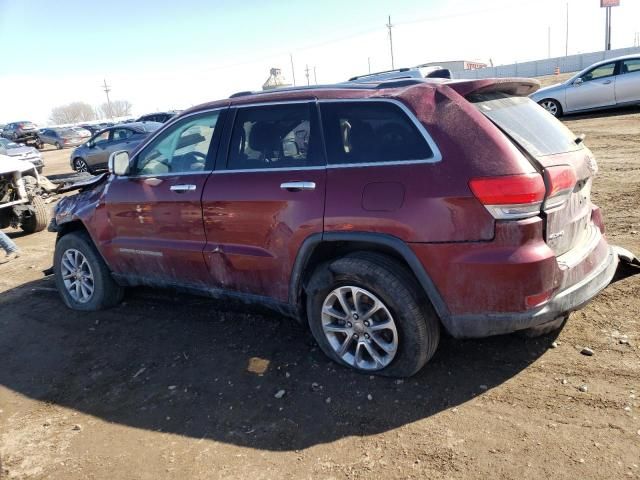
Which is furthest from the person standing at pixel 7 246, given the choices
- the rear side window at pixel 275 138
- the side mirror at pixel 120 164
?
the rear side window at pixel 275 138

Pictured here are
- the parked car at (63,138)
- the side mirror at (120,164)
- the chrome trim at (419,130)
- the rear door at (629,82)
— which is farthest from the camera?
the parked car at (63,138)

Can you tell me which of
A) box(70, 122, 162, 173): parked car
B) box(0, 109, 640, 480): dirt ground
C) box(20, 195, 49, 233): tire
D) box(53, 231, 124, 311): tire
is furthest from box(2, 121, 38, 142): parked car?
box(0, 109, 640, 480): dirt ground

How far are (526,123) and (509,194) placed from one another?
27.1 inches

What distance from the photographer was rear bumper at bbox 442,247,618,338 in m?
2.81

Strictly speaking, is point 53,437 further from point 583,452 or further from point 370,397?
point 583,452

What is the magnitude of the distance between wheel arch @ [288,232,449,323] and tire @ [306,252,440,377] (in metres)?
0.07

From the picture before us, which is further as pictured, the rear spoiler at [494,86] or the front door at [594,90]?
the front door at [594,90]

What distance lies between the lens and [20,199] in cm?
890

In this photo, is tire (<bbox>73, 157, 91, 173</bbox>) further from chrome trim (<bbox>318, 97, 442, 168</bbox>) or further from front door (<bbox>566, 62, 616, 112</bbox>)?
chrome trim (<bbox>318, 97, 442, 168</bbox>)

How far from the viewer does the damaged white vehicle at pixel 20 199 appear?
877 centimetres

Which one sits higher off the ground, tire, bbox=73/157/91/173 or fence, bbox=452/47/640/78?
fence, bbox=452/47/640/78

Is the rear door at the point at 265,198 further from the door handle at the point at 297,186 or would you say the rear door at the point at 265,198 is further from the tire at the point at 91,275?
the tire at the point at 91,275

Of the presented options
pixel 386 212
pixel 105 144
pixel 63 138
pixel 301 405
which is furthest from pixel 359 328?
pixel 63 138

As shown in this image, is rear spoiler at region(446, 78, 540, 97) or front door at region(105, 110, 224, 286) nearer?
rear spoiler at region(446, 78, 540, 97)
